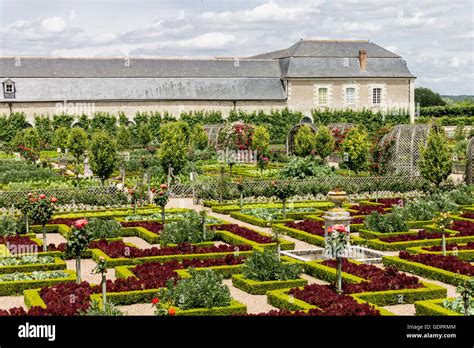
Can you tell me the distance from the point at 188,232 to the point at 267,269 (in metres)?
4.05

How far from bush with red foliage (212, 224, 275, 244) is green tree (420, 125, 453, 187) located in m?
8.22

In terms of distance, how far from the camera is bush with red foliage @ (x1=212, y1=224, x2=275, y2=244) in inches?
671

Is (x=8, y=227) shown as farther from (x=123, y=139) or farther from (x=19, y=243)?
(x=123, y=139)

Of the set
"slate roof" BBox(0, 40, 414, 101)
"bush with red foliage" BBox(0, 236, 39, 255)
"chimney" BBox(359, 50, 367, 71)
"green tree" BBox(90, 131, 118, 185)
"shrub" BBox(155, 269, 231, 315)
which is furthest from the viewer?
"chimney" BBox(359, 50, 367, 71)

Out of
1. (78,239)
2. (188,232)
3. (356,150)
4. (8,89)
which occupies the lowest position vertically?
(188,232)

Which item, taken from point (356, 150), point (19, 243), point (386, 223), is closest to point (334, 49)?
point (356, 150)

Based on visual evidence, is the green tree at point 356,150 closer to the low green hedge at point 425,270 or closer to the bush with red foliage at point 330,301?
the low green hedge at point 425,270

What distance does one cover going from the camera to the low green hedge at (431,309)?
35.5 ft

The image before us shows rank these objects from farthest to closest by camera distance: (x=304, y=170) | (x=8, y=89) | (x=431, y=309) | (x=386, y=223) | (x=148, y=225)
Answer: (x=8, y=89) < (x=304, y=170) < (x=148, y=225) < (x=386, y=223) < (x=431, y=309)

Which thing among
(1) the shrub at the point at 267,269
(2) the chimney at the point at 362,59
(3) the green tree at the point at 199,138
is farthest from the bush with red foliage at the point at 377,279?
(2) the chimney at the point at 362,59

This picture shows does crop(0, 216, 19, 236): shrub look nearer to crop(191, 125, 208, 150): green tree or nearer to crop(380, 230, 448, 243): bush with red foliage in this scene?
crop(380, 230, 448, 243): bush with red foliage

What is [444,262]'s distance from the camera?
46.4 feet

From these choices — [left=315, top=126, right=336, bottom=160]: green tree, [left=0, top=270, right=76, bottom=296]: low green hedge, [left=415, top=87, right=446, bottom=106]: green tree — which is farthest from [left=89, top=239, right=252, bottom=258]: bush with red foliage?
[left=415, top=87, right=446, bottom=106]: green tree
